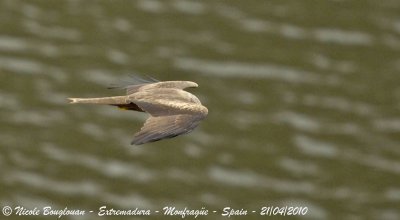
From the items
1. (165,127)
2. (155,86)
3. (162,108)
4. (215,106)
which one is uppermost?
(215,106)

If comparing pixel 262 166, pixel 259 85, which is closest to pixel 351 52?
pixel 259 85

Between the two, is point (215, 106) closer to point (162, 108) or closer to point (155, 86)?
point (155, 86)

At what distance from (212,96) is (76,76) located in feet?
7.28

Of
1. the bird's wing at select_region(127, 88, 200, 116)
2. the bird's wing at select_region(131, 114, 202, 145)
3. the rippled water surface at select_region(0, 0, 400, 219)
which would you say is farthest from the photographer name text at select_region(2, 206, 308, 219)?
the bird's wing at select_region(131, 114, 202, 145)

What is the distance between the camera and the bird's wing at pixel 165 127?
32.0 ft

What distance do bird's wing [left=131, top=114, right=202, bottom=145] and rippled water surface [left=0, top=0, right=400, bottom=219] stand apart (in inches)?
271

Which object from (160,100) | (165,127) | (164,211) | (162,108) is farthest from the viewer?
(164,211)

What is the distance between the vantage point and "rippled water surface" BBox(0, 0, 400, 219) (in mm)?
17578

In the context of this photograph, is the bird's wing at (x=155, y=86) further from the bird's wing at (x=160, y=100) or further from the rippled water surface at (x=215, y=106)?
the rippled water surface at (x=215, y=106)

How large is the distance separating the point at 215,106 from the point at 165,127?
29.0ft

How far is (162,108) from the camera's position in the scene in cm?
1066

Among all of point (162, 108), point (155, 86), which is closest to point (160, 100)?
point (162, 108)

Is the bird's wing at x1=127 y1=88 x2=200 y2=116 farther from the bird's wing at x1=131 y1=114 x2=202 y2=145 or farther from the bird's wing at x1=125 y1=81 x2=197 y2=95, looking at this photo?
the bird's wing at x1=125 y1=81 x2=197 y2=95

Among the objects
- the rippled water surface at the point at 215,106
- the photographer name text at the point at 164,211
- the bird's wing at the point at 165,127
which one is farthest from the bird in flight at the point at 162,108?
the rippled water surface at the point at 215,106
